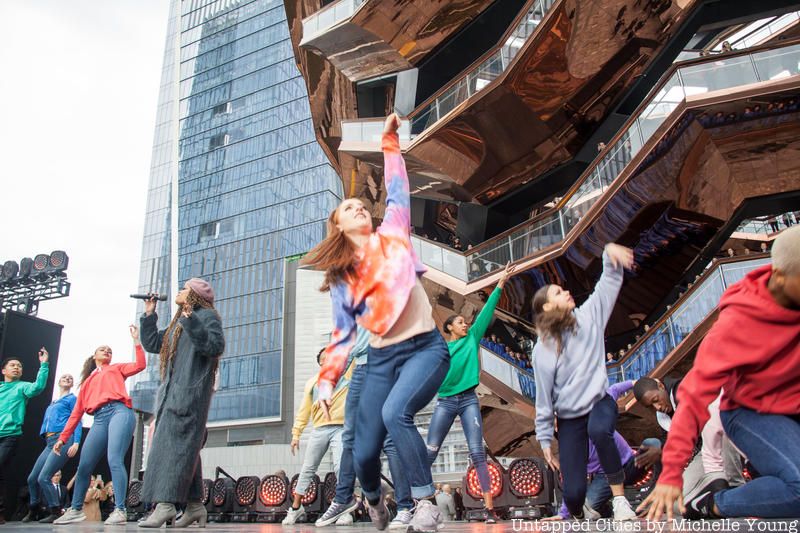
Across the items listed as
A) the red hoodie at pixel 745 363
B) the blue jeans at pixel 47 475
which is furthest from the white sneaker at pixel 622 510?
the blue jeans at pixel 47 475

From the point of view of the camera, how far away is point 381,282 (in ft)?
11.3

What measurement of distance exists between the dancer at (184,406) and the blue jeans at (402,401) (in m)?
1.73

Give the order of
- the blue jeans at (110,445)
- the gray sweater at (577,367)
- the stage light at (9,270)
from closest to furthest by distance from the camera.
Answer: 1. the gray sweater at (577,367)
2. the blue jeans at (110,445)
3. the stage light at (9,270)

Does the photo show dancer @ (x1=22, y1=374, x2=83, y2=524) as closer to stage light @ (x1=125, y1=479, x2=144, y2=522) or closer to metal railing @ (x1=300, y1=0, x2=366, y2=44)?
stage light @ (x1=125, y1=479, x2=144, y2=522)

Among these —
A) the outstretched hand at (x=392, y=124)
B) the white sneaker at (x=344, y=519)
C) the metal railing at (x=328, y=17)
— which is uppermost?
the metal railing at (x=328, y=17)

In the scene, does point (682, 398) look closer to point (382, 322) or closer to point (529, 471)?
point (382, 322)

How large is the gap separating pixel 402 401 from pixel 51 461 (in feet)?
20.2

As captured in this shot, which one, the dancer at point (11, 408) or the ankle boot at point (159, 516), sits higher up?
the dancer at point (11, 408)

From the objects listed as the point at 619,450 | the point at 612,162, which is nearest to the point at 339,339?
the point at 619,450

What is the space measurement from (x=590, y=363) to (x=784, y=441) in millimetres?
1717

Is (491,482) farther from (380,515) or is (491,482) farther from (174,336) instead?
(174,336)

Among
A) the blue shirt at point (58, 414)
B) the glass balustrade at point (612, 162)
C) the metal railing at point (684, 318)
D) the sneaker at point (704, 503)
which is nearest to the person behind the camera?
the sneaker at point (704, 503)

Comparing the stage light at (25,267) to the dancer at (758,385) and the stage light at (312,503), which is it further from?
the dancer at (758,385)

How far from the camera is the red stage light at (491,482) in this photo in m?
7.14
